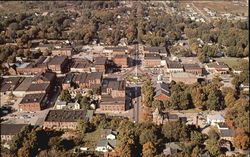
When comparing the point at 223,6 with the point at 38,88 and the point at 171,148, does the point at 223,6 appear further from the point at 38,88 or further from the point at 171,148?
the point at 171,148

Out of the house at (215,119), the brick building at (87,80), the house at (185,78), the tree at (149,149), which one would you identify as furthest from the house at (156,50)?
the tree at (149,149)

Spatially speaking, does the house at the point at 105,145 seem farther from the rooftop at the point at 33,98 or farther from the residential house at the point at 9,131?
the rooftop at the point at 33,98

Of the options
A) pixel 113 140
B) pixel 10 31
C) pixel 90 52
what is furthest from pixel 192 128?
pixel 10 31

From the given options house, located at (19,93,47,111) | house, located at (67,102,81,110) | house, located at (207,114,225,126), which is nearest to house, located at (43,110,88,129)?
house, located at (67,102,81,110)

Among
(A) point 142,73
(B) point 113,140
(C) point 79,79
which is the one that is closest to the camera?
(B) point 113,140

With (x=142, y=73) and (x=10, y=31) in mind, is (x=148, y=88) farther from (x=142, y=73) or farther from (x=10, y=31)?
(x=10, y=31)

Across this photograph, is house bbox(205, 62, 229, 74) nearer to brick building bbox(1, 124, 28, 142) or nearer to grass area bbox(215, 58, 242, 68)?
grass area bbox(215, 58, 242, 68)
